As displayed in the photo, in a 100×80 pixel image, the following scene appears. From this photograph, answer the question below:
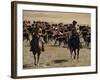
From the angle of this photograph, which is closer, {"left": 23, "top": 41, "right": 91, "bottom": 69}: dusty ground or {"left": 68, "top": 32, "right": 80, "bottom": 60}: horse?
{"left": 23, "top": 41, "right": 91, "bottom": 69}: dusty ground

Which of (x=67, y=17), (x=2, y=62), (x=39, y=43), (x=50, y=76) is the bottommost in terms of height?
(x=50, y=76)

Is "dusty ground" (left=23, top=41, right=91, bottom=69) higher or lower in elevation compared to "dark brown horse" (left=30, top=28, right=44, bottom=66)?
lower

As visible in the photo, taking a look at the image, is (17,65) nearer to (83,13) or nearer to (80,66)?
(80,66)

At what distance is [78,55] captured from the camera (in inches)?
93.3

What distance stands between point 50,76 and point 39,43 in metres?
0.30

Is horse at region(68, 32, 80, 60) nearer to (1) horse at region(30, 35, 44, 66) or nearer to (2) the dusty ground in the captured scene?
(2) the dusty ground

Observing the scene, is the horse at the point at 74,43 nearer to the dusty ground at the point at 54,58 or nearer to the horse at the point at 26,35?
the dusty ground at the point at 54,58

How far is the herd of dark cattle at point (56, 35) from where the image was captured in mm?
2166

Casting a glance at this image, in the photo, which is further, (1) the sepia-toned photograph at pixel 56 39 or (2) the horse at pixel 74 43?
(2) the horse at pixel 74 43

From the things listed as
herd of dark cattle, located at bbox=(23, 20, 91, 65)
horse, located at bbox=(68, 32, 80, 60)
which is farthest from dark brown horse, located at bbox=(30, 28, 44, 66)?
horse, located at bbox=(68, 32, 80, 60)

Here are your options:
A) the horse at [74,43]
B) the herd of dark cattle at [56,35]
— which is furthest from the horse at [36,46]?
the horse at [74,43]

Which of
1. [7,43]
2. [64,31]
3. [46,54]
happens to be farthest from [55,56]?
[7,43]

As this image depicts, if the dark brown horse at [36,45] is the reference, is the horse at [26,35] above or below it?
above

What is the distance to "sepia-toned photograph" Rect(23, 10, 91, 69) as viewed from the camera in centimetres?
215
